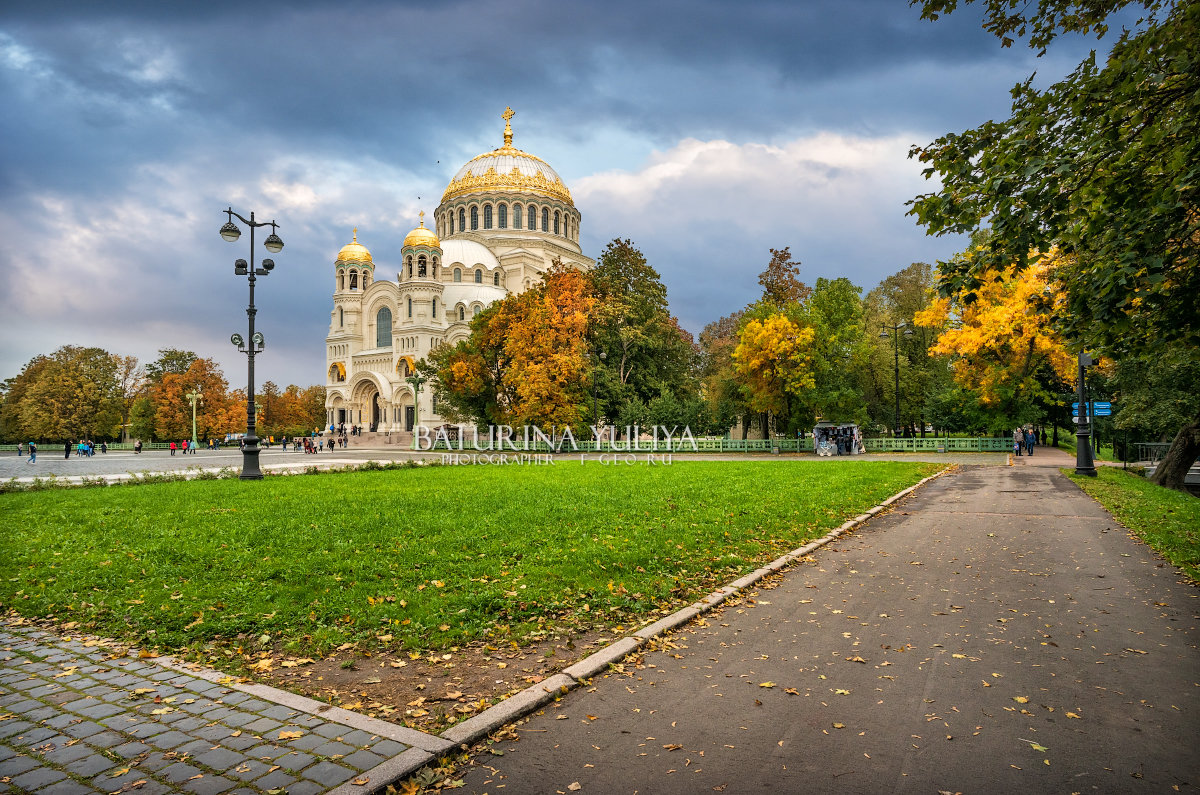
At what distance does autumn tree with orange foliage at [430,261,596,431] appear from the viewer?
34062mm

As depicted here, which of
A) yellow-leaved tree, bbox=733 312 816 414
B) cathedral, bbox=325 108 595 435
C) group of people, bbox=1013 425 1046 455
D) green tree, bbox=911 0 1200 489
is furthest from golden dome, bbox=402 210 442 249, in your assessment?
green tree, bbox=911 0 1200 489

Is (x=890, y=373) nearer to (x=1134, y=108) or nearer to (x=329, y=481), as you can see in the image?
(x=329, y=481)

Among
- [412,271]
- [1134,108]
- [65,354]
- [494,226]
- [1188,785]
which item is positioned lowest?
[1188,785]

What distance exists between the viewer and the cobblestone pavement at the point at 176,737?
3.23 metres

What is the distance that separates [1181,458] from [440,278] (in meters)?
61.7

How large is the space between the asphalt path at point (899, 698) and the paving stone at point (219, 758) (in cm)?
118

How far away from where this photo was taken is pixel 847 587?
6887 millimetres

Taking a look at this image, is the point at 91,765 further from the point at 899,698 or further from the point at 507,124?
the point at 507,124

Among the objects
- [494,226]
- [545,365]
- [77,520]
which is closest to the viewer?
[77,520]

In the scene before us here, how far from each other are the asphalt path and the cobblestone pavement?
0.65m

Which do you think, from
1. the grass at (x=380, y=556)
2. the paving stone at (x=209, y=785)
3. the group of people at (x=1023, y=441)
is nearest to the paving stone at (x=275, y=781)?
the paving stone at (x=209, y=785)

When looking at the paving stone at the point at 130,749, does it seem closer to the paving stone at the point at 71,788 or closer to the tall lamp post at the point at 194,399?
the paving stone at the point at 71,788

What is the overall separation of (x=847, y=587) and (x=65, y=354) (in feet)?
273

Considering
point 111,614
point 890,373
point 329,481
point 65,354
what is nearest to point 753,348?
point 890,373
